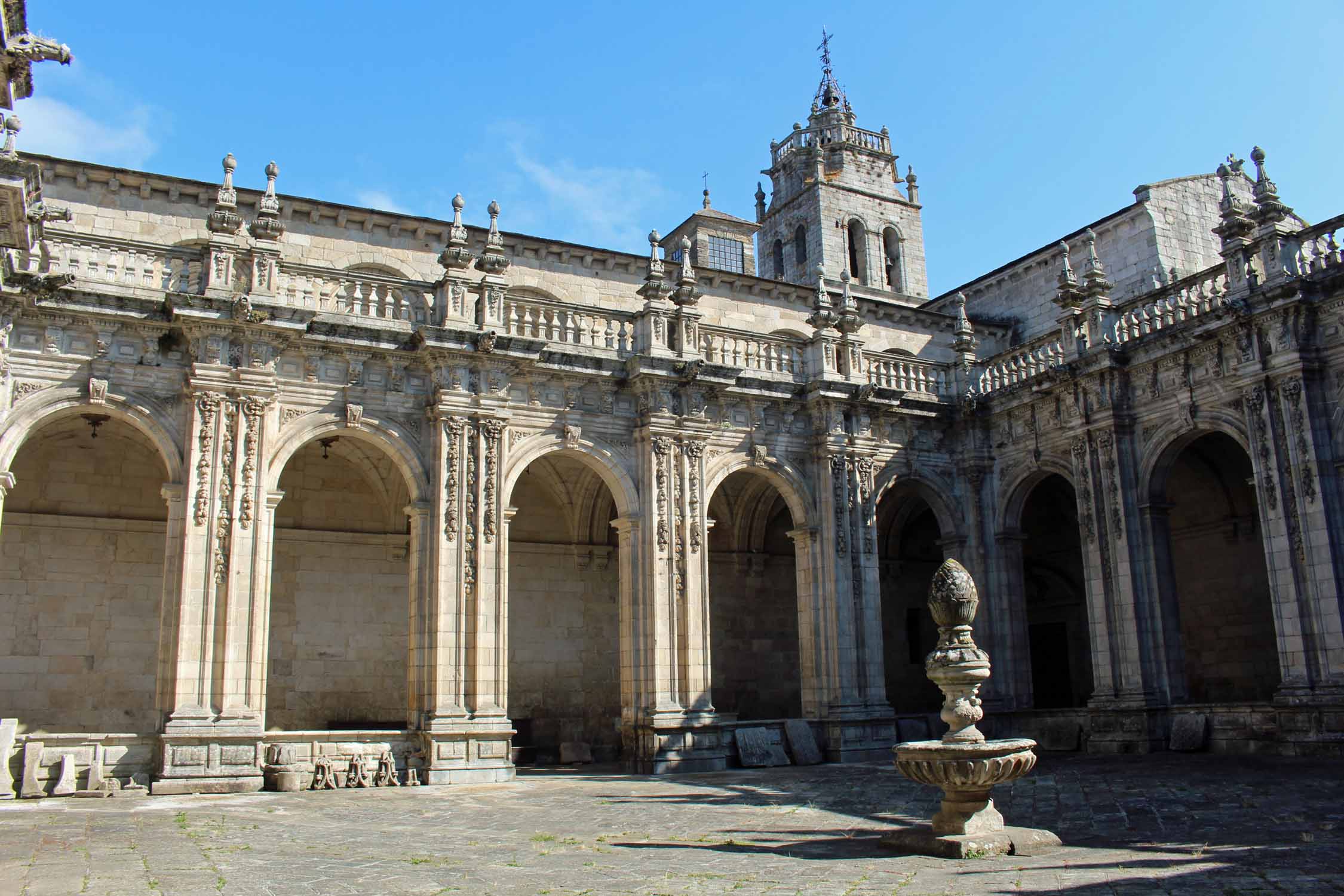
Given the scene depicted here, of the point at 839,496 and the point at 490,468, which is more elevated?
the point at 490,468

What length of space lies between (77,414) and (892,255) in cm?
2782

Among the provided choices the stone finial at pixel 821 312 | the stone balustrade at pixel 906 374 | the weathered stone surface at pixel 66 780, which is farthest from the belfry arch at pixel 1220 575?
the weathered stone surface at pixel 66 780

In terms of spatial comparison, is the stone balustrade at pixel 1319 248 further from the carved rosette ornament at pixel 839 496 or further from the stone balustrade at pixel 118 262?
the stone balustrade at pixel 118 262

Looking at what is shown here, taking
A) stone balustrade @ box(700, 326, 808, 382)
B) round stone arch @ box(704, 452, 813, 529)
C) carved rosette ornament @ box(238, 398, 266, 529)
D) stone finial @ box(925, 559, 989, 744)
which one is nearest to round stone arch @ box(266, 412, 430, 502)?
carved rosette ornament @ box(238, 398, 266, 529)

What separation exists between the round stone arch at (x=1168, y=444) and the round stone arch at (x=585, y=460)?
9.23 meters

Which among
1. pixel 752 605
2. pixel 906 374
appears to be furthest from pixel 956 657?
pixel 752 605

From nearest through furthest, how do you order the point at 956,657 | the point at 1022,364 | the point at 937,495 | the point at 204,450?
the point at 956,657 → the point at 204,450 → the point at 1022,364 → the point at 937,495

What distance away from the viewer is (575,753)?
23.1 metres

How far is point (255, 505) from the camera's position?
17656 millimetres

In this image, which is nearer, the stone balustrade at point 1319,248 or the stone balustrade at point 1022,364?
the stone balustrade at point 1319,248

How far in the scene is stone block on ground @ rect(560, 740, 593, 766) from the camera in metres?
23.0

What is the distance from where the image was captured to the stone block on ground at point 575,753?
75.3 ft

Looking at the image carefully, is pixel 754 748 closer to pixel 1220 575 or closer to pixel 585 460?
pixel 585 460

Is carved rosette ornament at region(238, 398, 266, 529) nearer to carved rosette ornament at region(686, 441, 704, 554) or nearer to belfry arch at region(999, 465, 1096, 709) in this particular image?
carved rosette ornament at region(686, 441, 704, 554)
